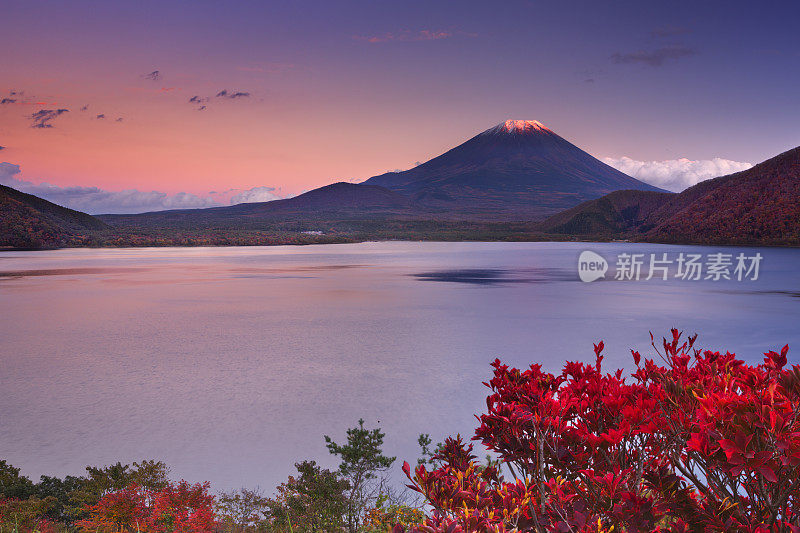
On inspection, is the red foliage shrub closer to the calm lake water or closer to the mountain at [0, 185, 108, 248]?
the calm lake water

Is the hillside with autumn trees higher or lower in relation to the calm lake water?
higher

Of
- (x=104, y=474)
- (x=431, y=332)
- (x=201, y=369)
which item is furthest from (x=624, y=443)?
(x=431, y=332)

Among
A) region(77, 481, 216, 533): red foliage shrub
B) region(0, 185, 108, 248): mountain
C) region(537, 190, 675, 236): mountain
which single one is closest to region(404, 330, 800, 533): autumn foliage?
region(77, 481, 216, 533): red foliage shrub

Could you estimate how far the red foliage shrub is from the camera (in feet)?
11.5

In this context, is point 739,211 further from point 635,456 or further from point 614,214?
point 635,456

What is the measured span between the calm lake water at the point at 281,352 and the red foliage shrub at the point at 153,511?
61 cm

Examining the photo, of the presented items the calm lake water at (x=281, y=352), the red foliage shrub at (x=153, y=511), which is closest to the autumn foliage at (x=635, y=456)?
the red foliage shrub at (x=153, y=511)

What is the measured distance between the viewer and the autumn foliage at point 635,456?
5.34 feet

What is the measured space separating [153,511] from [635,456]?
10.6 feet

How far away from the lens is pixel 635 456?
2.08m

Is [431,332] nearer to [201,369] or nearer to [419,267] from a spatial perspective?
[201,369]

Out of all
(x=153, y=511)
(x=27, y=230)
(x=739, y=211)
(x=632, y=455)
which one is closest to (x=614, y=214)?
(x=739, y=211)

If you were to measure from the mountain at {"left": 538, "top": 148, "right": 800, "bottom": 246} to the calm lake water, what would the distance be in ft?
120

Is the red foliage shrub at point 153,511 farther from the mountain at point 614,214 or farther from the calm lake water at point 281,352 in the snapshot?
the mountain at point 614,214
